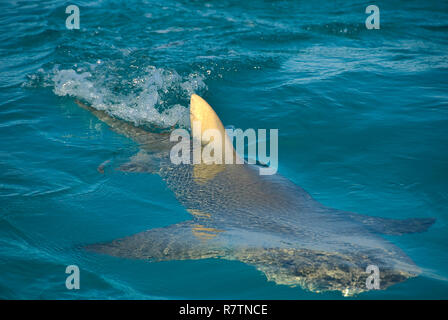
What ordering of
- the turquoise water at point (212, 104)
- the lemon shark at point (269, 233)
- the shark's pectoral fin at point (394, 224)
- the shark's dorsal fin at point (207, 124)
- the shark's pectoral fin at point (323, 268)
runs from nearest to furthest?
the shark's pectoral fin at point (323, 268)
the lemon shark at point (269, 233)
the turquoise water at point (212, 104)
the shark's pectoral fin at point (394, 224)
the shark's dorsal fin at point (207, 124)

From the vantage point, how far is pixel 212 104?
8383 mm

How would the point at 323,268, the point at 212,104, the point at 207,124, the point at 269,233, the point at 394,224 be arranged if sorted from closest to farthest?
the point at 323,268, the point at 269,233, the point at 394,224, the point at 207,124, the point at 212,104

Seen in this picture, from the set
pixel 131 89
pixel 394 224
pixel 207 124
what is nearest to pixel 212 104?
pixel 131 89

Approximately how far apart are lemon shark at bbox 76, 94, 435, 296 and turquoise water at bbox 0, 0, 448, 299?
4.5 inches

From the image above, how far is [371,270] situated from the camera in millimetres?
3951

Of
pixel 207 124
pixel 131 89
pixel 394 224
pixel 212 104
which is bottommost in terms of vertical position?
pixel 394 224

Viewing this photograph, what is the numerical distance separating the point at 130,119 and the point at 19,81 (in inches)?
109

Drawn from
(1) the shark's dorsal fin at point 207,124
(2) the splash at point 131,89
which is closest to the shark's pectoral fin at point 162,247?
(1) the shark's dorsal fin at point 207,124

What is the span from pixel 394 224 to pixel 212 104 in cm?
438

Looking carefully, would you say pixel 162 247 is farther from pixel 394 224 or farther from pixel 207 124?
pixel 394 224

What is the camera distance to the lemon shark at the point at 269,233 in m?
4.03

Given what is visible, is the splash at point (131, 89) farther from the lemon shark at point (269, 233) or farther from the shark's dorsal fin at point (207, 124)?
the lemon shark at point (269, 233)

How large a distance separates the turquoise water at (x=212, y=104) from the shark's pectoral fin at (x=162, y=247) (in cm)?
10

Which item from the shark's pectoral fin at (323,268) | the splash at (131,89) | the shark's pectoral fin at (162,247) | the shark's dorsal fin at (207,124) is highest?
the splash at (131,89)
